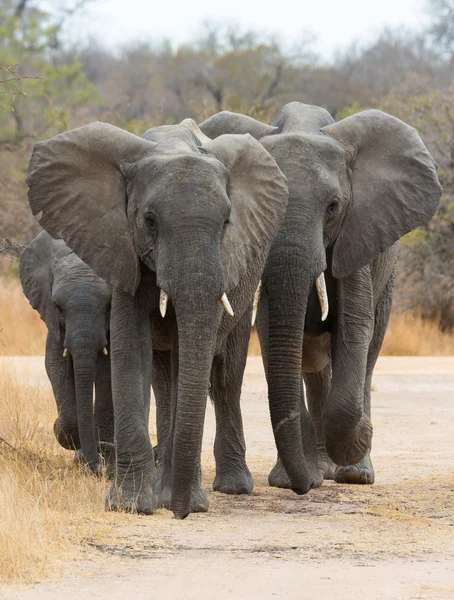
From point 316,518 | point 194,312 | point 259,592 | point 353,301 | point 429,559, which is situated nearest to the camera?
point 259,592

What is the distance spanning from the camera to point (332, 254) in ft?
23.2

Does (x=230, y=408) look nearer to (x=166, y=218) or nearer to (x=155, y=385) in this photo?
(x=155, y=385)

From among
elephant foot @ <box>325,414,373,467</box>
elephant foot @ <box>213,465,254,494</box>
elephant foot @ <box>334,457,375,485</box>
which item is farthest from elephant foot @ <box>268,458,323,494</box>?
elephant foot @ <box>325,414,373,467</box>

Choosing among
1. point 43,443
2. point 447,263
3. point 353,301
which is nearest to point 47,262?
point 43,443

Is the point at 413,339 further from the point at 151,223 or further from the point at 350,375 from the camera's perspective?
the point at 151,223

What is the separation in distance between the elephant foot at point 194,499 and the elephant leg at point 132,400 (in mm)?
195

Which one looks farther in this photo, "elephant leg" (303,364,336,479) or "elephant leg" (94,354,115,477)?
"elephant leg" (303,364,336,479)

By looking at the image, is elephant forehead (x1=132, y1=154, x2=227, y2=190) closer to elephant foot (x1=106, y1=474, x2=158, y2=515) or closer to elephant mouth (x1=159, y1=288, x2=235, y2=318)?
elephant mouth (x1=159, y1=288, x2=235, y2=318)

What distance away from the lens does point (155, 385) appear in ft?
24.3

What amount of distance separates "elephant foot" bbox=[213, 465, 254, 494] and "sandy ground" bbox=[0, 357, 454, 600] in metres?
0.08

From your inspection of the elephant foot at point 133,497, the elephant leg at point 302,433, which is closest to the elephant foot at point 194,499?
the elephant foot at point 133,497

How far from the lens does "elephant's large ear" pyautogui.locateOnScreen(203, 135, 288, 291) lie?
6293mm

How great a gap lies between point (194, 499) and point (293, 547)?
1026 millimetres

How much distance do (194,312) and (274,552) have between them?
3.55 feet
